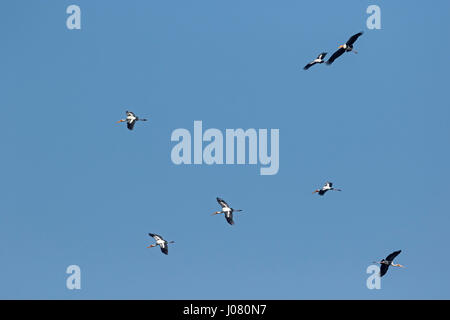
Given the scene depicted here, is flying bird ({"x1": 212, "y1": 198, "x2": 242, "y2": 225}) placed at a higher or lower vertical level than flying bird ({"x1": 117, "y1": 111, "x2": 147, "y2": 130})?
lower

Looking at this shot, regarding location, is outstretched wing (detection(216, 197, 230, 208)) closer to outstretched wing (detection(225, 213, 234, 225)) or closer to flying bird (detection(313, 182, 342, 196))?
outstretched wing (detection(225, 213, 234, 225))

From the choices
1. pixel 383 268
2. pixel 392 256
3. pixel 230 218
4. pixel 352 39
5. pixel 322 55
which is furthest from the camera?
pixel 322 55

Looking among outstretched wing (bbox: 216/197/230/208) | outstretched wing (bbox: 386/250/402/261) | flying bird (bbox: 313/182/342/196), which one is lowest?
outstretched wing (bbox: 386/250/402/261)

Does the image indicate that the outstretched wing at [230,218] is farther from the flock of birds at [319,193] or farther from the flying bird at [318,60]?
the flying bird at [318,60]

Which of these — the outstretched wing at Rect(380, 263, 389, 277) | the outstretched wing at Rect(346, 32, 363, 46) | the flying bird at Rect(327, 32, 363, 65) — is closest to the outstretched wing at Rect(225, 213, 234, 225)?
the outstretched wing at Rect(380, 263, 389, 277)

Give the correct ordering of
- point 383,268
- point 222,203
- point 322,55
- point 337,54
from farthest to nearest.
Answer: point 222,203 → point 322,55 → point 383,268 → point 337,54

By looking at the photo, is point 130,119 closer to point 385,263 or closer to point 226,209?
point 226,209

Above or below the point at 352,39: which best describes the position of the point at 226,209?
below

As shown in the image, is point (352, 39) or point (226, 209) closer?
point (352, 39)

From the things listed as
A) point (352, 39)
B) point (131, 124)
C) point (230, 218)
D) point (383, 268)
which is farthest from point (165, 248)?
point (352, 39)
